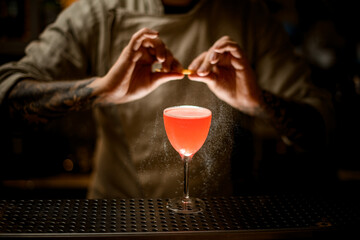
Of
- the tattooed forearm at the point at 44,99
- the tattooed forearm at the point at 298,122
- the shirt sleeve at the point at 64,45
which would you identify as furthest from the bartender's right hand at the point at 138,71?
the tattooed forearm at the point at 298,122

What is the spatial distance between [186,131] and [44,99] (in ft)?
2.45

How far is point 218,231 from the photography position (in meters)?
1.12

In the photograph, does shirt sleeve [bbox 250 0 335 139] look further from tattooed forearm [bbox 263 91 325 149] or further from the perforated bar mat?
the perforated bar mat

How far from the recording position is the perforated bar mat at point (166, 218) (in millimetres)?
1107

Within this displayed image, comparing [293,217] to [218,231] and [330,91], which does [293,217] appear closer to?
[218,231]

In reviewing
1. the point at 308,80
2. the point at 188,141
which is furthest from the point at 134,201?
the point at 308,80

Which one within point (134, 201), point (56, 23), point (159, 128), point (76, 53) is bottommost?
point (134, 201)

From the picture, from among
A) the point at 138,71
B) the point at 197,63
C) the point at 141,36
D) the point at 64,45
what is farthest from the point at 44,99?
the point at 197,63

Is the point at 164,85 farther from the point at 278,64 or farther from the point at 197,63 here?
the point at 278,64

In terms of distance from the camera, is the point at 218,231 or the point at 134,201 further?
the point at 134,201

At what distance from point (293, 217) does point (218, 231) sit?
27 cm

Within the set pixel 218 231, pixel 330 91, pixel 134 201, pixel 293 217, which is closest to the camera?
pixel 218 231

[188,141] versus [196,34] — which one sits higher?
[196,34]

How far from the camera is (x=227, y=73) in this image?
144 centimetres
